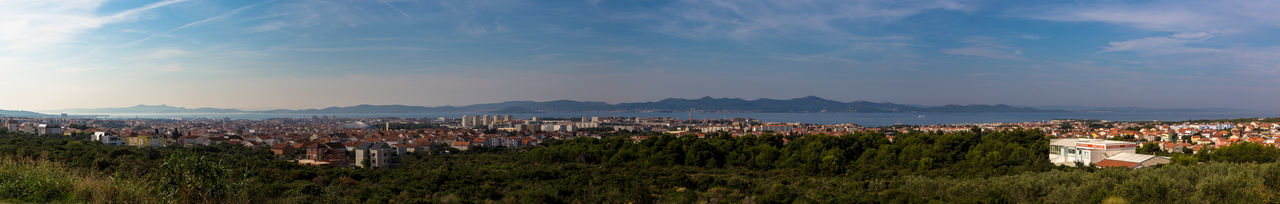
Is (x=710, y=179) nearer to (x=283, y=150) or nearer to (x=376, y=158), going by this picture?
(x=376, y=158)

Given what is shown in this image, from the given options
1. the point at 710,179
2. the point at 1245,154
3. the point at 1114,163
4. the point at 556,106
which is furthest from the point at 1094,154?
the point at 556,106

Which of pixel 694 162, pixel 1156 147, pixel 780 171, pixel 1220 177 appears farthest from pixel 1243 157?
pixel 694 162

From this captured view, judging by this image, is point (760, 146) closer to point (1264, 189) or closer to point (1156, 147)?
point (1156, 147)

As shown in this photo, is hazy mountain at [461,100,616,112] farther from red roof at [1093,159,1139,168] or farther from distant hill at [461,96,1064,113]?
red roof at [1093,159,1139,168]

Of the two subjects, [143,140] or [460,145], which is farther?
[460,145]

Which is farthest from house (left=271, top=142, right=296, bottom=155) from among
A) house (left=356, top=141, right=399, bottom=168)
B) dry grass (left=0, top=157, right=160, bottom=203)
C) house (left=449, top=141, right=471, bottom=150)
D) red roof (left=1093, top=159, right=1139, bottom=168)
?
red roof (left=1093, top=159, right=1139, bottom=168)
